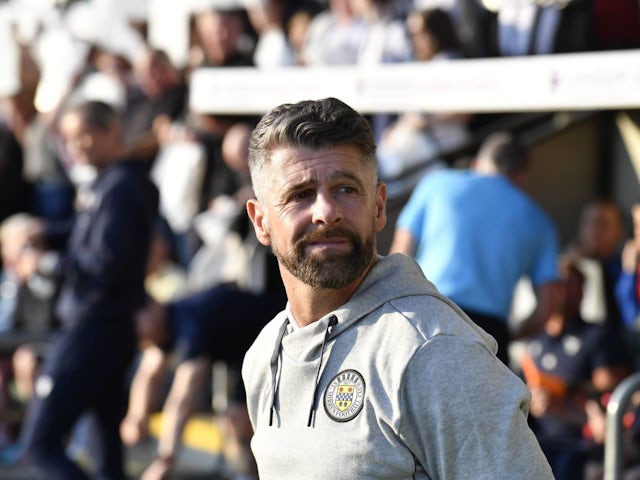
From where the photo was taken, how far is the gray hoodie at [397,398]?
211 cm

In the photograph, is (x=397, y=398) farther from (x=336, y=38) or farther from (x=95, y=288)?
(x=336, y=38)

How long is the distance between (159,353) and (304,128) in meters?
4.98

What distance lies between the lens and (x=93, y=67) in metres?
10.4

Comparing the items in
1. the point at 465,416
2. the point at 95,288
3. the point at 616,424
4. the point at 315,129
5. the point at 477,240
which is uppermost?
the point at 315,129

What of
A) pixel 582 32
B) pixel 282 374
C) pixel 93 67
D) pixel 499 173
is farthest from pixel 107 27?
pixel 282 374

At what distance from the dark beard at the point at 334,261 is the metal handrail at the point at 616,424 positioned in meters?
2.40

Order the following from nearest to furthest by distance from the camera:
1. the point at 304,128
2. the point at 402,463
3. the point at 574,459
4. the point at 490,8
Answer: the point at 402,463 < the point at 304,128 < the point at 574,459 < the point at 490,8

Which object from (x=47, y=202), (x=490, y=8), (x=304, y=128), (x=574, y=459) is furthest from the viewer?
(x=47, y=202)

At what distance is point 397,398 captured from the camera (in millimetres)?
2139

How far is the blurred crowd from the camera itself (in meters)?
6.38

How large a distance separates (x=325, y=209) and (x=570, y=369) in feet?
13.5

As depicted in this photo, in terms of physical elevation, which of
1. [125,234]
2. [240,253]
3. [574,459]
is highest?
[125,234]

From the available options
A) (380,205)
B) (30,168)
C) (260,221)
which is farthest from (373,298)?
(30,168)

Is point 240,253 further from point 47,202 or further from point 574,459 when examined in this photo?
point 574,459
